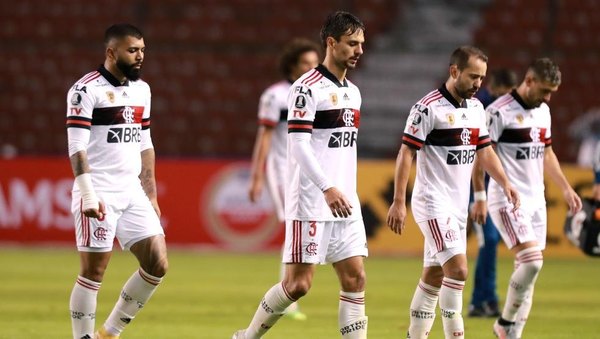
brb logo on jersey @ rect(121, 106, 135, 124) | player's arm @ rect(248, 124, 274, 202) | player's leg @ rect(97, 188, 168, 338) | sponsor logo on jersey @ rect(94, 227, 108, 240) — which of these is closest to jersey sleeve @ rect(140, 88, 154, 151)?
brb logo on jersey @ rect(121, 106, 135, 124)

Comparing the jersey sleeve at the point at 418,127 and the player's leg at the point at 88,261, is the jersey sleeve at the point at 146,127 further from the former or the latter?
the jersey sleeve at the point at 418,127

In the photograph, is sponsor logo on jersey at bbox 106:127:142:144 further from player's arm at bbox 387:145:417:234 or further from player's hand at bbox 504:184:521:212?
player's hand at bbox 504:184:521:212

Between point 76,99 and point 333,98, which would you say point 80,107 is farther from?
point 333,98

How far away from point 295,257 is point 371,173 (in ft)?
36.0

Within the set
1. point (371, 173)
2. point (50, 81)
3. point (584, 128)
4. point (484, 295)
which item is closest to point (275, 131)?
point (484, 295)

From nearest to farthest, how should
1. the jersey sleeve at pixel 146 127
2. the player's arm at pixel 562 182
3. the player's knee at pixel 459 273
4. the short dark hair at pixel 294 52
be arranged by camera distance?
the player's knee at pixel 459 273 → the jersey sleeve at pixel 146 127 → the player's arm at pixel 562 182 → the short dark hair at pixel 294 52

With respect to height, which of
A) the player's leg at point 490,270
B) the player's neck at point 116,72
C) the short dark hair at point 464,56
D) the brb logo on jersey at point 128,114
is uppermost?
the short dark hair at point 464,56

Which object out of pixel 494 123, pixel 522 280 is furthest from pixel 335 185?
pixel 494 123

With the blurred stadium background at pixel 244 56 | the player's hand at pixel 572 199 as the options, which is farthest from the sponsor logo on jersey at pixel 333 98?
the blurred stadium background at pixel 244 56

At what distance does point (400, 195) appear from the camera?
802cm

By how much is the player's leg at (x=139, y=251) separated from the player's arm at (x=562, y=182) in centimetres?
332

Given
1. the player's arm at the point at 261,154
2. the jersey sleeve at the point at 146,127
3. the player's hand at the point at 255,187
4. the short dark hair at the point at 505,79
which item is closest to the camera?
the jersey sleeve at the point at 146,127

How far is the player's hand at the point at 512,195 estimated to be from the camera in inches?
341

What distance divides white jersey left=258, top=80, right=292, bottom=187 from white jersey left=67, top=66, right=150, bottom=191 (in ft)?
10.2
